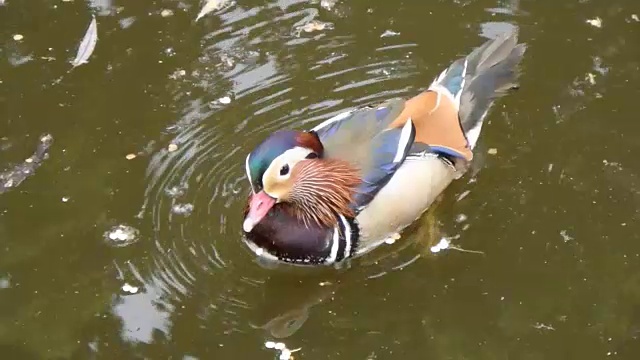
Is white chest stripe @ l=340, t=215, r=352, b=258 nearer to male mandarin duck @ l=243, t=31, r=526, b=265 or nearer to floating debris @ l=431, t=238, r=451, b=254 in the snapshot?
male mandarin duck @ l=243, t=31, r=526, b=265

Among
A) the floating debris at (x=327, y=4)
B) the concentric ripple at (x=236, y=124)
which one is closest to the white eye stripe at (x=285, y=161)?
the concentric ripple at (x=236, y=124)

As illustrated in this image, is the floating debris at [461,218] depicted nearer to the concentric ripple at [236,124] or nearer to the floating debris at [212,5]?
the concentric ripple at [236,124]

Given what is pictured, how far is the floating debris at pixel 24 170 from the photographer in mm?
3793

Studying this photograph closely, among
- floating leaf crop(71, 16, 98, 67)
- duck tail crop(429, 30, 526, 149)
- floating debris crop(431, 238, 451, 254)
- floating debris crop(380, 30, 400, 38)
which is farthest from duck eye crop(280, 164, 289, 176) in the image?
floating leaf crop(71, 16, 98, 67)

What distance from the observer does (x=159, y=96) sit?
165 inches

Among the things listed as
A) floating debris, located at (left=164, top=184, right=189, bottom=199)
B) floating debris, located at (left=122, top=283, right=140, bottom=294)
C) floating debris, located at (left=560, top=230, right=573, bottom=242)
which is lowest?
floating debris, located at (left=560, top=230, right=573, bottom=242)

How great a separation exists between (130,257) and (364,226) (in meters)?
0.87

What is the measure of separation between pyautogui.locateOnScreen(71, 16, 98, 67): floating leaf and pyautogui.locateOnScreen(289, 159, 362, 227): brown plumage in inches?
59.8

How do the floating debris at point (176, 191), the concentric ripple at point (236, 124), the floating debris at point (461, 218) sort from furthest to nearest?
the floating debris at point (176, 191) → the floating debris at point (461, 218) → the concentric ripple at point (236, 124)

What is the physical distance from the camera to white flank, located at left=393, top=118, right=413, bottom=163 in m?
3.41

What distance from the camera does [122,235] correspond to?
3.57 meters

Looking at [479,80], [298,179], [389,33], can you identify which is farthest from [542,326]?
[389,33]

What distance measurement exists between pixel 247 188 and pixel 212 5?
1355mm

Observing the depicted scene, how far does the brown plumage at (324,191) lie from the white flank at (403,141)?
160 mm
